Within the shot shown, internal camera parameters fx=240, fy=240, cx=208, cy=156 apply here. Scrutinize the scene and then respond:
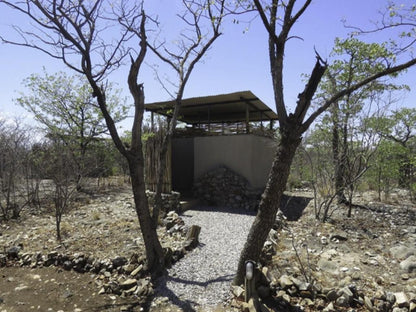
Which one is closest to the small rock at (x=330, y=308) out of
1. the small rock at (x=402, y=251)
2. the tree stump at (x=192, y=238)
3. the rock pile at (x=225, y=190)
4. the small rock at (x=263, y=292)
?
the small rock at (x=263, y=292)

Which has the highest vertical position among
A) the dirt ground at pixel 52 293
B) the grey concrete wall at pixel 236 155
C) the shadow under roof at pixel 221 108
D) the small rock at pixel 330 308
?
the shadow under roof at pixel 221 108

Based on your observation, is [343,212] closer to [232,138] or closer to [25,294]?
[232,138]

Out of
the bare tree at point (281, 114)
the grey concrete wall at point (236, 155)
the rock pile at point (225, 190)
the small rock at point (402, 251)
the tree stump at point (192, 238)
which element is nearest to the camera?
the bare tree at point (281, 114)

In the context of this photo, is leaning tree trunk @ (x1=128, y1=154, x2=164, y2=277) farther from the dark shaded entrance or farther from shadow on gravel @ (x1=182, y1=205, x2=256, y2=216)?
the dark shaded entrance

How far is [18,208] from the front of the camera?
6562 mm

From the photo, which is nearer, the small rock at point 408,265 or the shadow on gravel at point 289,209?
the small rock at point 408,265

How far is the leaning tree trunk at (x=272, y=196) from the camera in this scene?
2.78 meters

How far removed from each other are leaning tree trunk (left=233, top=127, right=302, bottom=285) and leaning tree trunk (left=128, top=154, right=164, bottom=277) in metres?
1.25

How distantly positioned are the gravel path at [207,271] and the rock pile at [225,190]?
7.53 ft

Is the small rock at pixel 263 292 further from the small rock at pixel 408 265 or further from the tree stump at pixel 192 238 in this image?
the small rock at pixel 408 265

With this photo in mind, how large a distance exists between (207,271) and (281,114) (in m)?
2.59

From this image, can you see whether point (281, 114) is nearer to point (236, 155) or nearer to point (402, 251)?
point (402, 251)

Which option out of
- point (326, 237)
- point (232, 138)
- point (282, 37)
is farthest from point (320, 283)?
point (232, 138)

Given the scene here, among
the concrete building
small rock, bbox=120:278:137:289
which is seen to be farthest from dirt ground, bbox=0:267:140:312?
the concrete building
